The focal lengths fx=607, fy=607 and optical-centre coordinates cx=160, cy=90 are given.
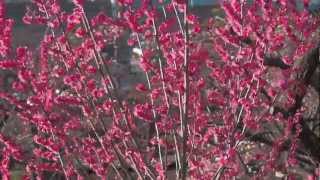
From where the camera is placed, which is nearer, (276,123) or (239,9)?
(239,9)

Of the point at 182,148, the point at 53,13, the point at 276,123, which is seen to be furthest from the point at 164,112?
the point at 276,123

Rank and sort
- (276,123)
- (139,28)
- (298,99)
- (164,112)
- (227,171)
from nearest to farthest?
1. (139,28)
2. (164,112)
3. (227,171)
4. (298,99)
5. (276,123)

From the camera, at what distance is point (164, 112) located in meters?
4.91

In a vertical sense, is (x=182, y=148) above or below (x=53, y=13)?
below

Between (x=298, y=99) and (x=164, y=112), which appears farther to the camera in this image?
(x=298, y=99)

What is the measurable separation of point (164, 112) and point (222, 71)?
2.19 feet

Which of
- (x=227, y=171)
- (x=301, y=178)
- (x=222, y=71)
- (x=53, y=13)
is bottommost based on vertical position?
(x=301, y=178)

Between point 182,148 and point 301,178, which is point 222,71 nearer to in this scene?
point 182,148

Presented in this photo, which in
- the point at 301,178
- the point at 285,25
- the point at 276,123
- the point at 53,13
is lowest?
the point at 301,178

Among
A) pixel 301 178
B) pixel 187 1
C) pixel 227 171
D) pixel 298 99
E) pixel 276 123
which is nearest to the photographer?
pixel 187 1

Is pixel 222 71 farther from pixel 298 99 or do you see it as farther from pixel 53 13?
pixel 298 99

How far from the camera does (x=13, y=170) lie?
43.6 feet

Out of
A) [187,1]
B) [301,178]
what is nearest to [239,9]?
[187,1]

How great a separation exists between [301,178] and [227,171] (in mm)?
7585
